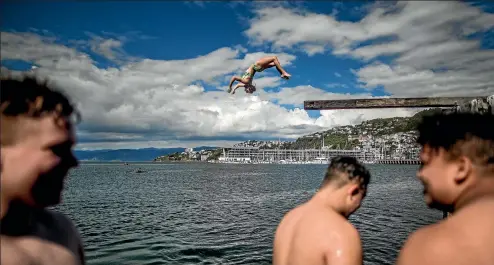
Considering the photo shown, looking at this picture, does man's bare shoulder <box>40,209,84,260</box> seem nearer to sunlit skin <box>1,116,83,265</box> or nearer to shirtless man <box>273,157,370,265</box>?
sunlit skin <box>1,116,83,265</box>

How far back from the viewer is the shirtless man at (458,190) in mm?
2553

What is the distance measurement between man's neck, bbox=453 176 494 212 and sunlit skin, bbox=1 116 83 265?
10.9 ft

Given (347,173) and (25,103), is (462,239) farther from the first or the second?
(25,103)

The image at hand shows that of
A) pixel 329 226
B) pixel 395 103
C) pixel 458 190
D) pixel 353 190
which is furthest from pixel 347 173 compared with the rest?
pixel 395 103

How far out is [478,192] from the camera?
2.76 meters

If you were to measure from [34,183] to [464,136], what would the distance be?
11.6 feet

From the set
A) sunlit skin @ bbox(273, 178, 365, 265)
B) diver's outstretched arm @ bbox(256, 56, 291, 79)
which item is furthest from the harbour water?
sunlit skin @ bbox(273, 178, 365, 265)

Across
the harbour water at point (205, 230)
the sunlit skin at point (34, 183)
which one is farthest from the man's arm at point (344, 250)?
the harbour water at point (205, 230)

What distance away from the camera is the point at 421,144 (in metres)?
3.23

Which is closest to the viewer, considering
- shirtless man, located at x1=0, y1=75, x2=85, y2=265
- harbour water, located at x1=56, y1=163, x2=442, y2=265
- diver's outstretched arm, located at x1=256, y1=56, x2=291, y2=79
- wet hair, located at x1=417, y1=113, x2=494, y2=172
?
shirtless man, located at x1=0, y1=75, x2=85, y2=265

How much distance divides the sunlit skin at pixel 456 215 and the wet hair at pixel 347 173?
116 centimetres

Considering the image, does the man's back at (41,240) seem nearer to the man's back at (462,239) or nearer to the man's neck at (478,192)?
the man's back at (462,239)

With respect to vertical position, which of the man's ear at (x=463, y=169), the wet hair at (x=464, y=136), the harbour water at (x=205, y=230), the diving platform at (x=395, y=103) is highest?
the diving platform at (x=395, y=103)

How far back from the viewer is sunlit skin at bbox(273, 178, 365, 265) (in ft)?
12.6
